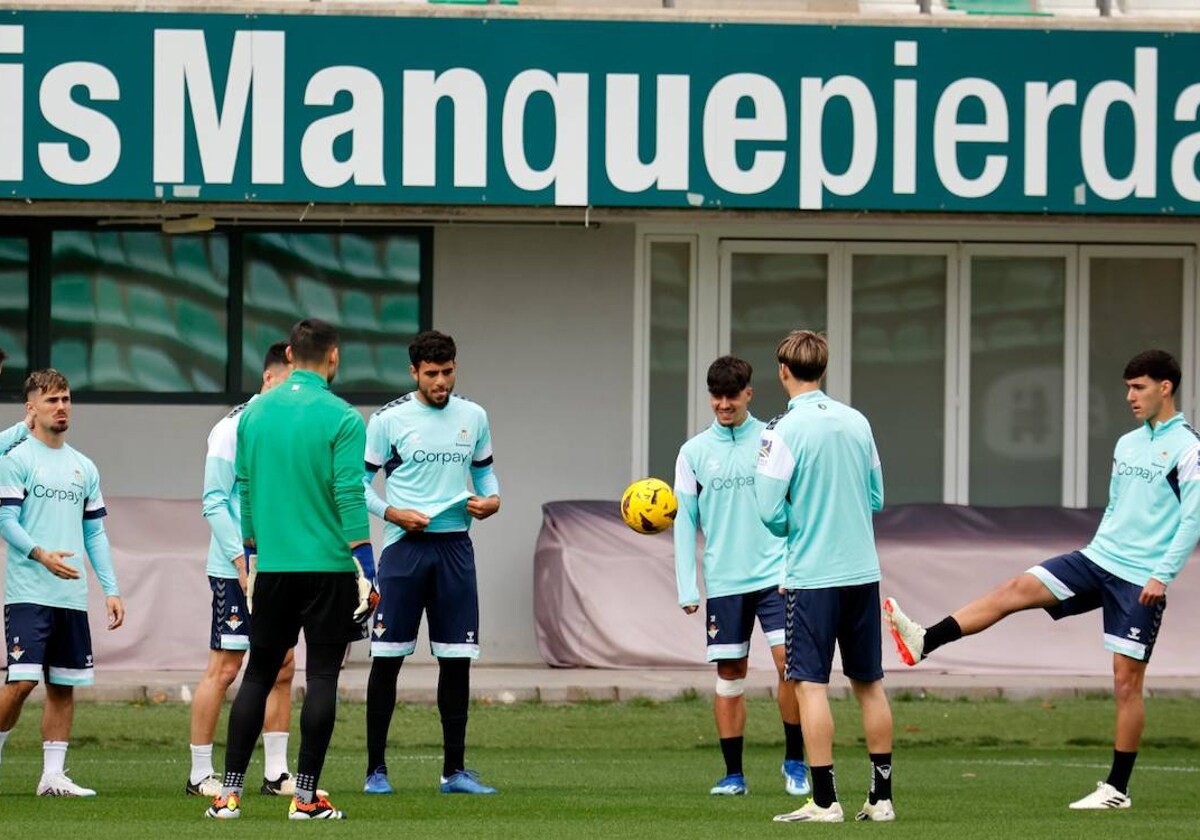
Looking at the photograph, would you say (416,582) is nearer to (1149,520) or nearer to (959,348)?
(1149,520)

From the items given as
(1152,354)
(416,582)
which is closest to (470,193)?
(416,582)

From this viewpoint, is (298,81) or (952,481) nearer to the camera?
(298,81)

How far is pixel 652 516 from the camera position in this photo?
39.4 feet

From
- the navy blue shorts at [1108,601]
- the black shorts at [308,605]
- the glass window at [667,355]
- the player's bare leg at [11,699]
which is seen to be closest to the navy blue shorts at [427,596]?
the black shorts at [308,605]

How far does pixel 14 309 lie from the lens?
18406 mm

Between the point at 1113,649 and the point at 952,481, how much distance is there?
28.0 feet

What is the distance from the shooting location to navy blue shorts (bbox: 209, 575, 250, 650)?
10.9 meters

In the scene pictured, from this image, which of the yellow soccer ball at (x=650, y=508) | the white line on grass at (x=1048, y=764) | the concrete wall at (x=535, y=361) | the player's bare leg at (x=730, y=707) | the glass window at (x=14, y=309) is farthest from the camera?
the concrete wall at (x=535, y=361)

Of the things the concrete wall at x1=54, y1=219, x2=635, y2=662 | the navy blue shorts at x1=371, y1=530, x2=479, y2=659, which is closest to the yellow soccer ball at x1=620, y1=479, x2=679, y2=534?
the navy blue shorts at x1=371, y1=530, x2=479, y2=659

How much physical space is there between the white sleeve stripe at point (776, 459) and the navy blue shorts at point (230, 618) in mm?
2908

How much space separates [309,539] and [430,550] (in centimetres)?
182

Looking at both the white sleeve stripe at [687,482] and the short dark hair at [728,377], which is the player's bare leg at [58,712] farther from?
the short dark hair at [728,377]

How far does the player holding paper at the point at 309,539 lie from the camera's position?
9.53 meters

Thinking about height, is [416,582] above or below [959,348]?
below
